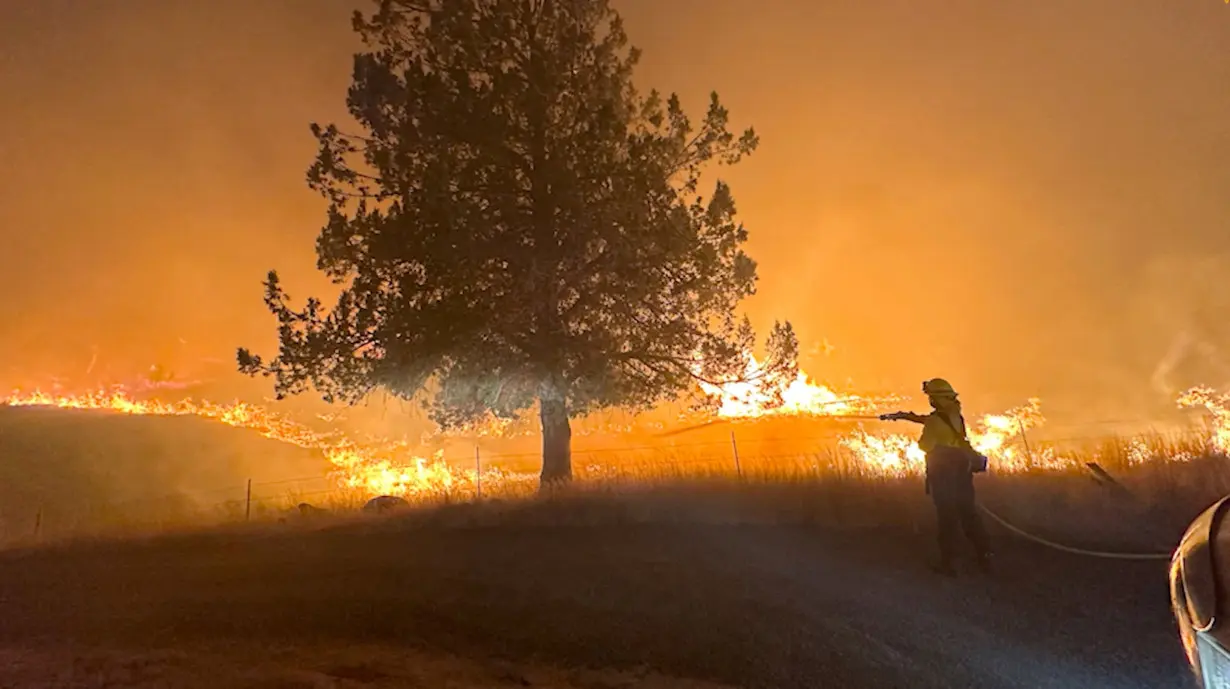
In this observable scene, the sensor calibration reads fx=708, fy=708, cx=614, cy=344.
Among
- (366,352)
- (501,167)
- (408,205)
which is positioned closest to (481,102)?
(501,167)

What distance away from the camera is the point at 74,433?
170 ft

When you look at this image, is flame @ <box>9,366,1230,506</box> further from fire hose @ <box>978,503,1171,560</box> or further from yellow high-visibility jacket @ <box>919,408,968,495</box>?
yellow high-visibility jacket @ <box>919,408,968,495</box>

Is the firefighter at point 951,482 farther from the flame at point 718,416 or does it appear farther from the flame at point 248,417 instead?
the flame at point 248,417

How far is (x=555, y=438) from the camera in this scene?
16.2m

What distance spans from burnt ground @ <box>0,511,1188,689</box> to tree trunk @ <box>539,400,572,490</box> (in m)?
4.98

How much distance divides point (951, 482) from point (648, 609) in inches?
176

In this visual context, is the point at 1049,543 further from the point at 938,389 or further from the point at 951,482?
the point at 938,389

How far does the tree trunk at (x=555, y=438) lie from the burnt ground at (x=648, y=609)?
4976 millimetres

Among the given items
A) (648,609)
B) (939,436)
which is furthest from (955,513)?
(648,609)

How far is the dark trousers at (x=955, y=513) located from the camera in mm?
9078

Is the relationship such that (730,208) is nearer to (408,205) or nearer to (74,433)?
(408,205)

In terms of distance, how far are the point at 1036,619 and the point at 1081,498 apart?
17.0 feet

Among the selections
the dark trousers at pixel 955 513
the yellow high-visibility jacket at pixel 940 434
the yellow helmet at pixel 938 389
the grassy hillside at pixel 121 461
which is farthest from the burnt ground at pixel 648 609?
the grassy hillside at pixel 121 461

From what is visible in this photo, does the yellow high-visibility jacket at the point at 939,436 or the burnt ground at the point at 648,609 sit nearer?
the burnt ground at the point at 648,609
